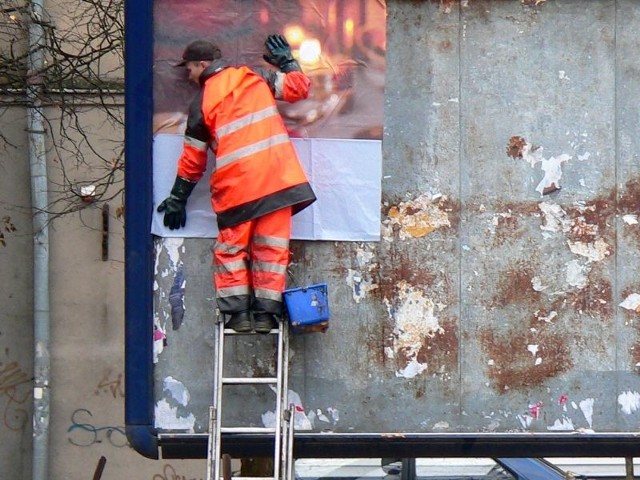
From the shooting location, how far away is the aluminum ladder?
4.43 m

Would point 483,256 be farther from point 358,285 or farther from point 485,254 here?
point 358,285

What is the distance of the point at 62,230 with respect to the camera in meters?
9.76

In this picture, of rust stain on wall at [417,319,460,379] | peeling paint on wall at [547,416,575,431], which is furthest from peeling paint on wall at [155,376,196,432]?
peeling paint on wall at [547,416,575,431]

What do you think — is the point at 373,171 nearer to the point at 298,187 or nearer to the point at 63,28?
the point at 298,187

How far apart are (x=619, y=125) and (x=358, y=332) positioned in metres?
1.44

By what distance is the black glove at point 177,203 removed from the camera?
460 centimetres

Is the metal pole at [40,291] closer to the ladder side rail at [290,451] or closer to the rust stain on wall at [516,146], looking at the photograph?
the ladder side rail at [290,451]

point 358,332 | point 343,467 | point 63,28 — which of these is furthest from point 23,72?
point 358,332

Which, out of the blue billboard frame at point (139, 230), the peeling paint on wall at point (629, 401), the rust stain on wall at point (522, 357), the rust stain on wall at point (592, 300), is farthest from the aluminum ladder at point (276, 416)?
the peeling paint on wall at point (629, 401)

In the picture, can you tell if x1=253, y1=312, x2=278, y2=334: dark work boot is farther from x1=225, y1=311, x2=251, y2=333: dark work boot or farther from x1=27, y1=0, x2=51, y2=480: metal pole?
x1=27, y1=0, x2=51, y2=480: metal pole

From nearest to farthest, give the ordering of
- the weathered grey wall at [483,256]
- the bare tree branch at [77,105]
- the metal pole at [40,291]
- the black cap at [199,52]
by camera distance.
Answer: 1. the black cap at [199,52]
2. the weathered grey wall at [483,256]
3. the bare tree branch at [77,105]
4. the metal pole at [40,291]

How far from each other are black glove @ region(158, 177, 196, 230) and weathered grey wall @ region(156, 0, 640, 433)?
0.36 feet

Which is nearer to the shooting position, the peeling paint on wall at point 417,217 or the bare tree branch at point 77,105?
the peeling paint on wall at point 417,217

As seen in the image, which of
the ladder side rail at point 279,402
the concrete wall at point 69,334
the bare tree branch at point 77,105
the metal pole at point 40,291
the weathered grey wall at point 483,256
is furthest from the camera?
the concrete wall at point 69,334
